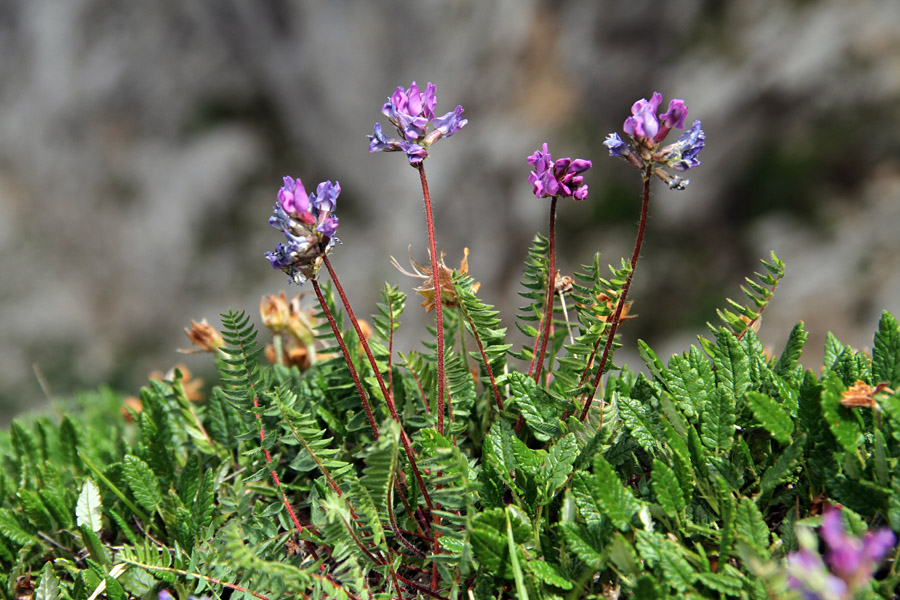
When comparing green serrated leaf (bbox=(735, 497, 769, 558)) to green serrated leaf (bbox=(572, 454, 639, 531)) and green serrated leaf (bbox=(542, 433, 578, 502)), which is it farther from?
green serrated leaf (bbox=(542, 433, 578, 502))

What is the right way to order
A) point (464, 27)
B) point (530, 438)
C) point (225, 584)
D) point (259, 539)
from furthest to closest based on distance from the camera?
1. point (464, 27)
2. point (530, 438)
3. point (259, 539)
4. point (225, 584)

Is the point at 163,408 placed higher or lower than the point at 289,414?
higher

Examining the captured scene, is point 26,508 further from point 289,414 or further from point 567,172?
point 567,172

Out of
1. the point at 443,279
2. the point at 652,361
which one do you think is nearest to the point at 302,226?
the point at 443,279

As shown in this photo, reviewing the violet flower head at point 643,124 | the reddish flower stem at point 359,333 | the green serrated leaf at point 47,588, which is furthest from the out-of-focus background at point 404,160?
the green serrated leaf at point 47,588

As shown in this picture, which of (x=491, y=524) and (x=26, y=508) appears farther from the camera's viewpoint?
(x=26, y=508)

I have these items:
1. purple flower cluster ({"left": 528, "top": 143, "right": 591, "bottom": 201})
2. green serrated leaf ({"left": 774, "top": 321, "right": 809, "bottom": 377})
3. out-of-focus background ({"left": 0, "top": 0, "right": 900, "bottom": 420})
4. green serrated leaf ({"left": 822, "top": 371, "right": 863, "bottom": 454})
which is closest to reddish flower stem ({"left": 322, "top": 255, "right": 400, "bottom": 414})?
purple flower cluster ({"left": 528, "top": 143, "right": 591, "bottom": 201})

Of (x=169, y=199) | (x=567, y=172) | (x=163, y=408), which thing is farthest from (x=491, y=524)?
(x=169, y=199)
